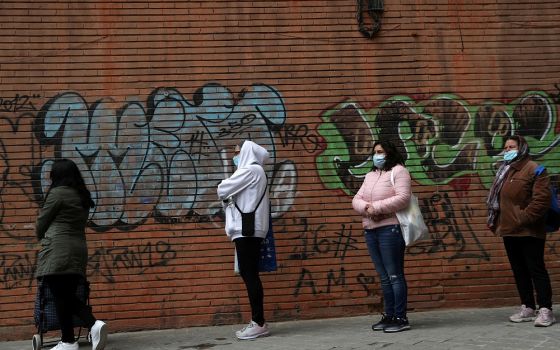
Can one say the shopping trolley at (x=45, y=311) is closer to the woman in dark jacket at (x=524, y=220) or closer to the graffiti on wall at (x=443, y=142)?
the graffiti on wall at (x=443, y=142)

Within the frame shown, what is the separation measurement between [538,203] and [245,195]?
2687 millimetres

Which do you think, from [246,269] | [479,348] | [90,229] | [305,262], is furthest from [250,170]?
[479,348]

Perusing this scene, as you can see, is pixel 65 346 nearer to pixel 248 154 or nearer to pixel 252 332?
pixel 252 332

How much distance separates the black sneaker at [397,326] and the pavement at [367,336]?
0.06 meters

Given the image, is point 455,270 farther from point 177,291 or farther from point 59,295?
point 59,295

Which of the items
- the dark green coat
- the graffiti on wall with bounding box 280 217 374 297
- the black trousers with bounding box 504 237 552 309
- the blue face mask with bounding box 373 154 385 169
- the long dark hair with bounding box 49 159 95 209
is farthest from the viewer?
the graffiti on wall with bounding box 280 217 374 297

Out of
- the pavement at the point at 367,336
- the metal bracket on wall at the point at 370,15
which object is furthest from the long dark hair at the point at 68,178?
the metal bracket on wall at the point at 370,15

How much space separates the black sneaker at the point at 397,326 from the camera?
6543 mm

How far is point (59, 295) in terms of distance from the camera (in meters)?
6.21

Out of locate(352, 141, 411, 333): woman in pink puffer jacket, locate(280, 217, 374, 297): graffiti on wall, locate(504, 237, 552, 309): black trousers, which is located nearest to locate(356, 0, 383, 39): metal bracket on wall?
locate(352, 141, 411, 333): woman in pink puffer jacket

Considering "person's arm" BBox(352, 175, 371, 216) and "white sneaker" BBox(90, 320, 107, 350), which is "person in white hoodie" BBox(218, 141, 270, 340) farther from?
"white sneaker" BBox(90, 320, 107, 350)

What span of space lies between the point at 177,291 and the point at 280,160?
1.75 meters

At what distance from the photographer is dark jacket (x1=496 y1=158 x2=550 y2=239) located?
21.3 feet

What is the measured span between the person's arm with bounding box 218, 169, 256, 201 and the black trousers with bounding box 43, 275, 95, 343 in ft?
4.91
